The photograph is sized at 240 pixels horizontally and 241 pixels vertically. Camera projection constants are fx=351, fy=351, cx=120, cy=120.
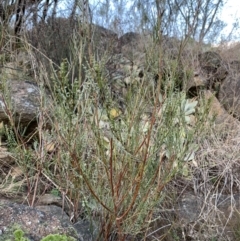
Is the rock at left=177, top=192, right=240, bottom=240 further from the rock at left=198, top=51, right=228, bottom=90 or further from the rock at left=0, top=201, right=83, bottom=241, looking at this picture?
the rock at left=198, top=51, right=228, bottom=90

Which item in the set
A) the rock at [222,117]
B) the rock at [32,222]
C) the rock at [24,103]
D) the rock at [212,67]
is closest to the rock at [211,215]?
the rock at [222,117]

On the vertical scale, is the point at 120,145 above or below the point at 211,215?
above

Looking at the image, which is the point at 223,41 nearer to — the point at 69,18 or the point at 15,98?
the point at 69,18

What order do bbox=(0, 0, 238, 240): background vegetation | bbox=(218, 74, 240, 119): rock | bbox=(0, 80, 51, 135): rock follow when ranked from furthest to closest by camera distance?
bbox=(218, 74, 240, 119): rock < bbox=(0, 80, 51, 135): rock < bbox=(0, 0, 238, 240): background vegetation

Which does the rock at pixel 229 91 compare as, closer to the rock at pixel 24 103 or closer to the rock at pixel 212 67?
the rock at pixel 212 67

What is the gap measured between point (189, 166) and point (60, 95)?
164 centimetres

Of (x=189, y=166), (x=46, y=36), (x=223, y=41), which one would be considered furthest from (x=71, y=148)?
(x=223, y=41)

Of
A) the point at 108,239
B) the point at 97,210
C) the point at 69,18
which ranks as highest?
the point at 69,18

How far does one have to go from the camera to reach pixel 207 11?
619 cm

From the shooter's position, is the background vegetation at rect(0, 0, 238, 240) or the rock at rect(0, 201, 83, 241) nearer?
the background vegetation at rect(0, 0, 238, 240)

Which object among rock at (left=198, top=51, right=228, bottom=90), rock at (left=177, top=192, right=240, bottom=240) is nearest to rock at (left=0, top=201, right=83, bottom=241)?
rock at (left=177, top=192, right=240, bottom=240)

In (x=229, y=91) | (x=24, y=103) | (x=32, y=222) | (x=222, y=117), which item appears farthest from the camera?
(x=229, y=91)

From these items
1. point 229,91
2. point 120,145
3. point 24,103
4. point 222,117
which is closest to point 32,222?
point 120,145

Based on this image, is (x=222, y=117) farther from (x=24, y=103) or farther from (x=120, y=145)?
(x=120, y=145)
